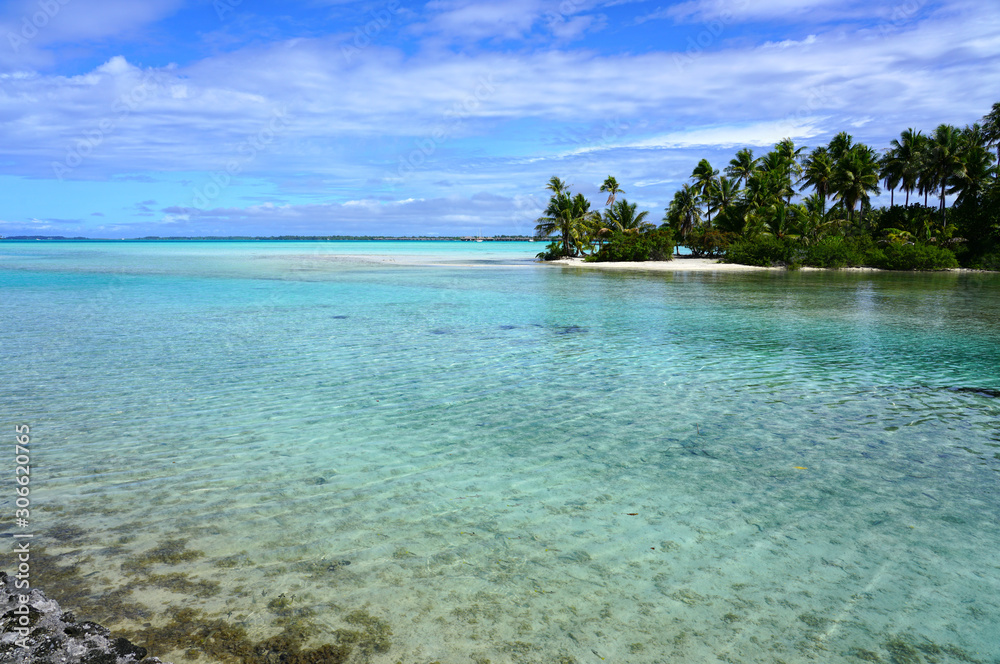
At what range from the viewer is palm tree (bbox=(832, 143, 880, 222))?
6169cm

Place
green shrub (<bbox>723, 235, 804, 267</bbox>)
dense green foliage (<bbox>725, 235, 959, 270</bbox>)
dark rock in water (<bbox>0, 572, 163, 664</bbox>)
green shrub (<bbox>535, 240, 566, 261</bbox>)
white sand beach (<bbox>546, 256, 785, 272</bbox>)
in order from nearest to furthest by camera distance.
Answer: dark rock in water (<bbox>0, 572, 163, 664</bbox>)
dense green foliage (<bbox>725, 235, 959, 270</bbox>)
white sand beach (<bbox>546, 256, 785, 272</bbox>)
green shrub (<bbox>723, 235, 804, 267</bbox>)
green shrub (<bbox>535, 240, 566, 261</bbox>)

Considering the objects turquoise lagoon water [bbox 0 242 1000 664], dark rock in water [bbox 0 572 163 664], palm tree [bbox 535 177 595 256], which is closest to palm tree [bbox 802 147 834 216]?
palm tree [bbox 535 177 595 256]

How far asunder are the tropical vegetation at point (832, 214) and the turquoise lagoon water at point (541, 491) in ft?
159

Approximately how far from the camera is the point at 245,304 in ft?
81.3

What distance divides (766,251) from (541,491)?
60044mm

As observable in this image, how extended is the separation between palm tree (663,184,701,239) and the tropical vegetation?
16 cm

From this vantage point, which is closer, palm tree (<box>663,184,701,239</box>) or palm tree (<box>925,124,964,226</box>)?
palm tree (<box>925,124,964,226</box>)

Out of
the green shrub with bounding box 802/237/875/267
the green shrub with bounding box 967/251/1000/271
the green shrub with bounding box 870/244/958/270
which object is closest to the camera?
the green shrub with bounding box 967/251/1000/271

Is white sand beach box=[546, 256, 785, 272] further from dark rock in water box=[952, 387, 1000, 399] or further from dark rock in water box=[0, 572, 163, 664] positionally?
dark rock in water box=[0, 572, 163, 664]

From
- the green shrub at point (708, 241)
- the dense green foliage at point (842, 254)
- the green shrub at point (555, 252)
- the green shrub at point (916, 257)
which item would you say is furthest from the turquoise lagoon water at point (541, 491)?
the green shrub at point (555, 252)

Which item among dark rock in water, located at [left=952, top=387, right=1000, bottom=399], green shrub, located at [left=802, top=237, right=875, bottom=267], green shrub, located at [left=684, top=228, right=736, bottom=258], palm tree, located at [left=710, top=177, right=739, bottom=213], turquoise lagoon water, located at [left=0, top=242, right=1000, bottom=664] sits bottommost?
dark rock in water, located at [left=952, top=387, right=1000, bottom=399]

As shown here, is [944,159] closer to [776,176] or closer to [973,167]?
[973,167]

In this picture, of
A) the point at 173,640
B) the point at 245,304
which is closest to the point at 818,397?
the point at 173,640

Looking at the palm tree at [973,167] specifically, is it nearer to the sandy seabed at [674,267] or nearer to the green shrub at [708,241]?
the sandy seabed at [674,267]
